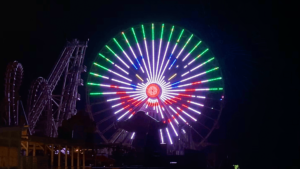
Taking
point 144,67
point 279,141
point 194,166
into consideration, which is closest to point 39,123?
point 144,67

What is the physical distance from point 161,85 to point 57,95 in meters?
9.59

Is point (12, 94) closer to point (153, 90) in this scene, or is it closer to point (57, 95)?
point (57, 95)

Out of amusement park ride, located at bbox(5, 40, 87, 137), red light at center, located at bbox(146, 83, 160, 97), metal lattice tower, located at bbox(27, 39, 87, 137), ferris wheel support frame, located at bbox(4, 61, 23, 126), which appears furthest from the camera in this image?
red light at center, located at bbox(146, 83, 160, 97)

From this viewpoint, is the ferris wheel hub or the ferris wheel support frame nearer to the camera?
the ferris wheel support frame

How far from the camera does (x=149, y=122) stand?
26875mm

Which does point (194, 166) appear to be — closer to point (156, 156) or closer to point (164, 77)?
point (156, 156)

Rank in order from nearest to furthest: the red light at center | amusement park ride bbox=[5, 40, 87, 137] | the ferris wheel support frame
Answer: the ferris wheel support frame → amusement park ride bbox=[5, 40, 87, 137] → the red light at center

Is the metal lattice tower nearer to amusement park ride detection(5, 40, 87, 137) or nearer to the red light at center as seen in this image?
amusement park ride detection(5, 40, 87, 137)

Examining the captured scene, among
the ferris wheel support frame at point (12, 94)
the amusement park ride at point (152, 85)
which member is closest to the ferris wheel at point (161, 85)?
the amusement park ride at point (152, 85)

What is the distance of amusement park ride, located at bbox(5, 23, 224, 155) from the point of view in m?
36.0

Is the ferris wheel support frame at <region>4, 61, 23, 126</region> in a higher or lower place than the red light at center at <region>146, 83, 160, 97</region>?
lower

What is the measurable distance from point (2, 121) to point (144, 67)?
17.1m

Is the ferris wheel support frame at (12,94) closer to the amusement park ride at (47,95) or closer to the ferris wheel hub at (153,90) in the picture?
the amusement park ride at (47,95)

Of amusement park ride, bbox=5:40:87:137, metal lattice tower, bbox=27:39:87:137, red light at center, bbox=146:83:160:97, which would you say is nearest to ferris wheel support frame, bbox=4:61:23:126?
amusement park ride, bbox=5:40:87:137
